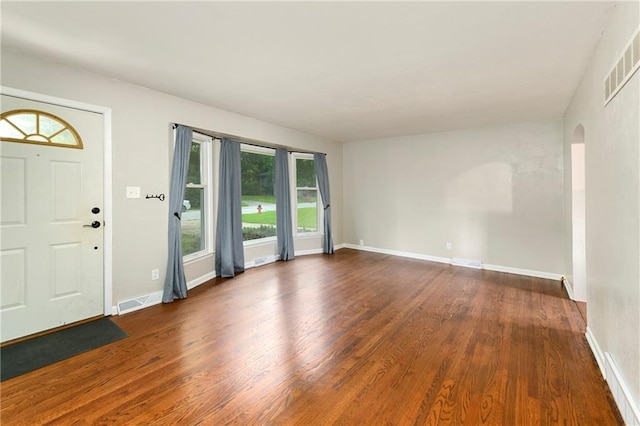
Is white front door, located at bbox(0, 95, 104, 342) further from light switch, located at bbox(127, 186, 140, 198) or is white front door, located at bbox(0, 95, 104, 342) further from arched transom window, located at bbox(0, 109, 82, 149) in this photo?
light switch, located at bbox(127, 186, 140, 198)

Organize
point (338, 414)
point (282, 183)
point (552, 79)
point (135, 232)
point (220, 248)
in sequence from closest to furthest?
point (338, 414)
point (552, 79)
point (135, 232)
point (220, 248)
point (282, 183)

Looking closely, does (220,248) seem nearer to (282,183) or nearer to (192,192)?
(192,192)

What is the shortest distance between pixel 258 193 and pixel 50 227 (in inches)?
125

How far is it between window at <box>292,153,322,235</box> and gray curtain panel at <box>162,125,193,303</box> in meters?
2.69

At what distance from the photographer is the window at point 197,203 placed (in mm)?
4207

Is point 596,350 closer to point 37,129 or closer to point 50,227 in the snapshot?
point 50,227

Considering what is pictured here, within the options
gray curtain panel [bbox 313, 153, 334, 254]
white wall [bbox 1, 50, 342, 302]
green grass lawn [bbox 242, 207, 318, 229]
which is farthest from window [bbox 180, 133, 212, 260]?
gray curtain panel [bbox 313, 153, 334, 254]

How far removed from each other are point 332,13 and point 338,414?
2574 mm

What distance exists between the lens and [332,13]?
2.00m

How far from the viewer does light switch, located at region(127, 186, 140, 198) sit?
3330 millimetres

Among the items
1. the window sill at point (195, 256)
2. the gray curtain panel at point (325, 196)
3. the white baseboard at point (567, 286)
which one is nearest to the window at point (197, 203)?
the window sill at point (195, 256)

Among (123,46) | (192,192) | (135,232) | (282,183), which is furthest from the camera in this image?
(282,183)

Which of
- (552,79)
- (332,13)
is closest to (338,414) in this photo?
(332,13)

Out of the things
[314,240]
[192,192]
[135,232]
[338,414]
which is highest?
[192,192]
